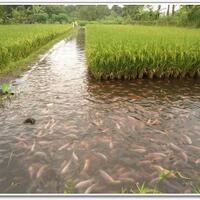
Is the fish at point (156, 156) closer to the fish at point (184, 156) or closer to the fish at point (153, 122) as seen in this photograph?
the fish at point (184, 156)

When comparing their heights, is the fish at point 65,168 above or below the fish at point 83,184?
below

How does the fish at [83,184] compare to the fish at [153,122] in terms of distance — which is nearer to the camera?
the fish at [83,184]

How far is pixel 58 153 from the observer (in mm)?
4652

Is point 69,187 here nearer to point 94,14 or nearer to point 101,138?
point 101,138

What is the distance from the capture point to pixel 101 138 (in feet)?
17.1

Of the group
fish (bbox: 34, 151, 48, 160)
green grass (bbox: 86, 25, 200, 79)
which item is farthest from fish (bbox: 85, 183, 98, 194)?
green grass (bbox: 86, 25, 200, 79)

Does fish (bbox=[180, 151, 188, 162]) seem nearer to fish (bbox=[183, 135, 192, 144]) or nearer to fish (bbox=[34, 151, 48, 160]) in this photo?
fish (bbox=[183, 135, 192, 144])

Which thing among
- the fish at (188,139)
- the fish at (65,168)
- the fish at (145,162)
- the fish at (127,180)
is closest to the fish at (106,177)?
the fish at (127,180)

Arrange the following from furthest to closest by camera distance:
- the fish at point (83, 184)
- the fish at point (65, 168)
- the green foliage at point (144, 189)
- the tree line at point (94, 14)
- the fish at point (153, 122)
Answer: the tree line at point (94, 14) → the fish at point (153, 122) → the fish at point (65, 168) → the fish at point (83, 184) → the green foliage at point (144, 189)

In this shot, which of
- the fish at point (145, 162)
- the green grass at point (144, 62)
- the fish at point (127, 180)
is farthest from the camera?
the green grass at point (144, 62)

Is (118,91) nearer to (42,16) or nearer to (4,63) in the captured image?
(4,63)

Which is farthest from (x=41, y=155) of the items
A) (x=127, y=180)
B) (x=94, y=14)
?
(x=94, y=14)

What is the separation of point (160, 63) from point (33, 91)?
380cm

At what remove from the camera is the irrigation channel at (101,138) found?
3.96 m
